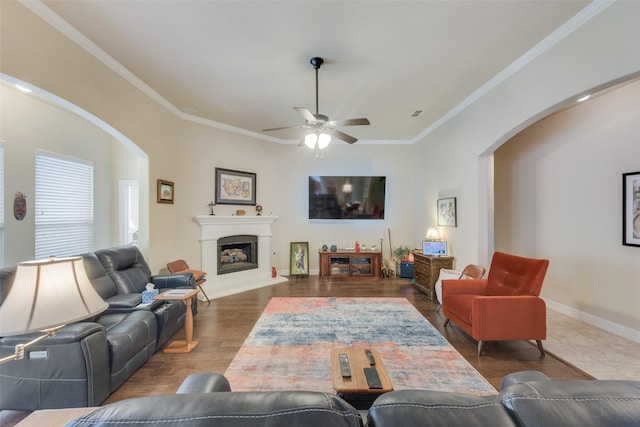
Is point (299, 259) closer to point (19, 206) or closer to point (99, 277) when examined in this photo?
point (99, 277)

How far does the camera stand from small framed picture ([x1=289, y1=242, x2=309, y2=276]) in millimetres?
6027

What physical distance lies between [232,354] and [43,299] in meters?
2.02

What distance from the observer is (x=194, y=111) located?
4.49m

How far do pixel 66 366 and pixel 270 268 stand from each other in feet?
13.5

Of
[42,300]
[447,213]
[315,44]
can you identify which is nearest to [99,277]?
[42,300]

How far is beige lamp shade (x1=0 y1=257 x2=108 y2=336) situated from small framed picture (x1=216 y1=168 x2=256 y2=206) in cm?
410

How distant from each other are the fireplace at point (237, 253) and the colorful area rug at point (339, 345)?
5.16ft

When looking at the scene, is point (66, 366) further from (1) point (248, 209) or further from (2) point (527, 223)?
(2) point (527, 223)

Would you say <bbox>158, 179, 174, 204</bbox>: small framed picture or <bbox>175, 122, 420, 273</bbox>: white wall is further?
<bbox>175, 122, 420, 273</bbox>: white wall

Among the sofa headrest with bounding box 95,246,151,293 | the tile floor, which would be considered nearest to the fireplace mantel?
the sofa headrest with bounding box 95,246,151,293

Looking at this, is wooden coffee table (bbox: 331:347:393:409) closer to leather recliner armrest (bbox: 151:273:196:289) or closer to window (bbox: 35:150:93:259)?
leather recliner armrest (bbox: 151:273:196:289)

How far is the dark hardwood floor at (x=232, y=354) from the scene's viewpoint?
91.4 inches

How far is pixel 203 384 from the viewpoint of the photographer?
1.28m

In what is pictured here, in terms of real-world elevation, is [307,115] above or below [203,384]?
above
